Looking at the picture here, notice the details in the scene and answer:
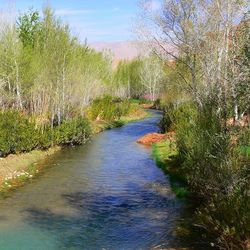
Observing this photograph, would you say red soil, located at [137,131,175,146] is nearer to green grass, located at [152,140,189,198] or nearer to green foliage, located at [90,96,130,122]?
green grass, located at [152,140,189,198]

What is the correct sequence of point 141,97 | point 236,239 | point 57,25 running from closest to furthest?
1. point 236,239
2. point 57,25
3. point 141,97

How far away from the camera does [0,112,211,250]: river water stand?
13031 mm

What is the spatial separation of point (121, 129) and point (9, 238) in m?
30.4

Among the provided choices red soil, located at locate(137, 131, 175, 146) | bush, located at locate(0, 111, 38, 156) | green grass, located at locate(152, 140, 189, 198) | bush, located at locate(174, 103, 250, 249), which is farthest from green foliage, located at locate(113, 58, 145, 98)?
bush, located at locate(174, 103, 250, 249)

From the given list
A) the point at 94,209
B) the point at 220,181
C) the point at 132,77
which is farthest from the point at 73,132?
the point at 132,77

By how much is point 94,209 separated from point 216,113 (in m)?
5.78

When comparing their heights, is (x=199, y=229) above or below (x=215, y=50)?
below

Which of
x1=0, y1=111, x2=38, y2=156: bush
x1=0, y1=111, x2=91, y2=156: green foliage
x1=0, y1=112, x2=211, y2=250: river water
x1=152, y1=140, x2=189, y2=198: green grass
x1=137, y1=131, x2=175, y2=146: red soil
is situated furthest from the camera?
x1=137, y1=131, x2=175, y2=146: red soil

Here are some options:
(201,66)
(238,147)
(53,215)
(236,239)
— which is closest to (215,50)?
(201,66)

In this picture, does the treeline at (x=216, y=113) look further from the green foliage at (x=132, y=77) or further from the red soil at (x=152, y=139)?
the green foliage at (x=132, y=77)

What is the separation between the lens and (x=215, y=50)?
23.7 meters

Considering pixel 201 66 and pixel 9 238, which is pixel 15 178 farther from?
pixel 201 66

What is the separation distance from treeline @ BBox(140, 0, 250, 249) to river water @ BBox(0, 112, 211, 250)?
141cm

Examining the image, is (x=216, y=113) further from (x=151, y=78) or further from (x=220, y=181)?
(x=151, y=78)
